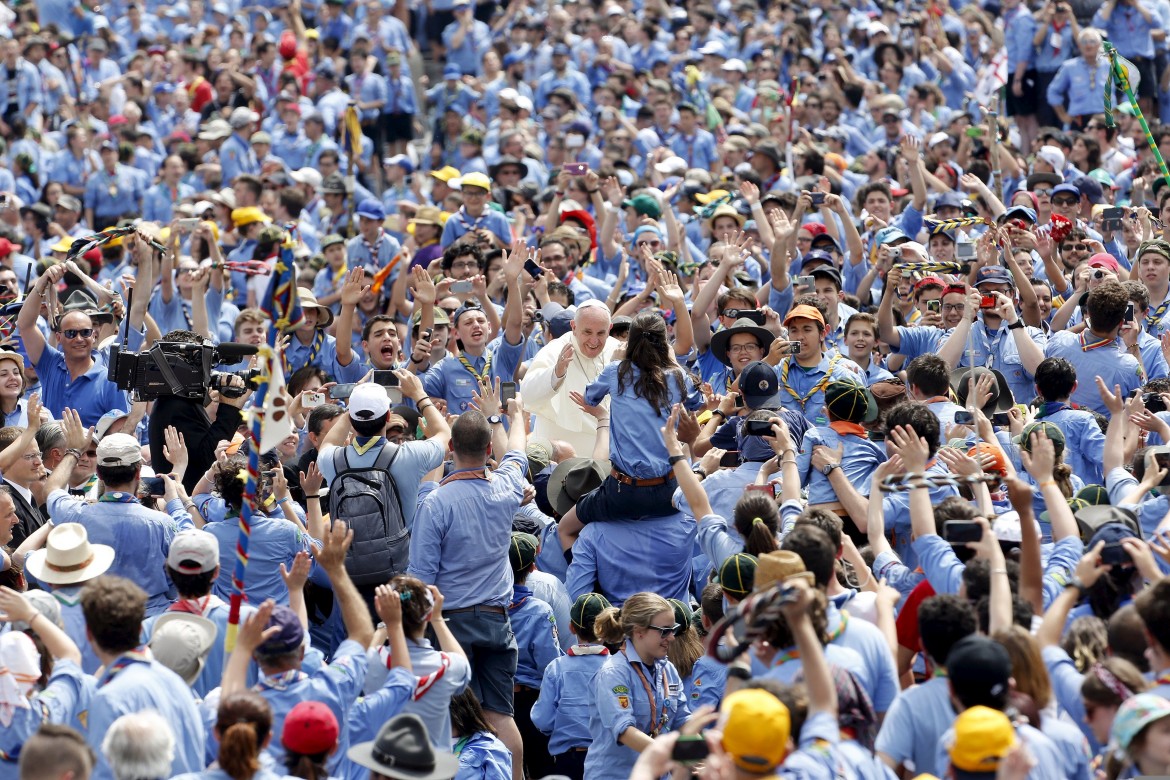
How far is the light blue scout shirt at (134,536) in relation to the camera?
7.16 meters

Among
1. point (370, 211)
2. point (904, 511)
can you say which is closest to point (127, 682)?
point (904, 511)

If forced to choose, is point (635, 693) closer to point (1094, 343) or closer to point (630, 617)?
point (630, 617)

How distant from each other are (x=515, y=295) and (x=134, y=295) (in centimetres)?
269

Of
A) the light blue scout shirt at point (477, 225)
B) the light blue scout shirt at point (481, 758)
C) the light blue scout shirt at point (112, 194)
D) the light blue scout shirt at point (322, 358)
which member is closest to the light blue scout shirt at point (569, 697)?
the light blue scout shirt at point (481, 758)

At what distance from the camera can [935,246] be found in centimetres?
1159

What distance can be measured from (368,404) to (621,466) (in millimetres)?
1299

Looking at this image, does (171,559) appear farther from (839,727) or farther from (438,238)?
(438,238)

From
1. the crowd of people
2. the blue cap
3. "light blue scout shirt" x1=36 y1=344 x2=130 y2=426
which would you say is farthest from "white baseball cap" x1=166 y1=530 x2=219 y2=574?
the blue cap

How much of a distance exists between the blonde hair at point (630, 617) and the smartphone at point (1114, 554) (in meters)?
1.93

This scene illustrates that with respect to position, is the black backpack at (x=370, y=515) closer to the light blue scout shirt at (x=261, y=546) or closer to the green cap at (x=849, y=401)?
the light blue scout shirt at (x=261, y=546)

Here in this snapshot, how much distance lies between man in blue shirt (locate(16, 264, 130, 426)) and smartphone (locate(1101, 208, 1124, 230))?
699cm

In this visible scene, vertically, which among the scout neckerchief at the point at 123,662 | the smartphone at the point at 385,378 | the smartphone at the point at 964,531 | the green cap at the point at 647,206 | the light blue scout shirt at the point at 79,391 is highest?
the smartphone at the point at 964,531

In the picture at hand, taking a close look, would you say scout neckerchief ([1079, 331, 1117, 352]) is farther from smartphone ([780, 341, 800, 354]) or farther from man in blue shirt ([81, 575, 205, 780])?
man in blue shirt ([81, 575, 205, 780])

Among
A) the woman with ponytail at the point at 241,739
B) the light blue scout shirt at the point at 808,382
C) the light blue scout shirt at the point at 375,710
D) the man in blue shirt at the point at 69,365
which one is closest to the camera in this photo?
the woman with ponytail at the point at 241,739
